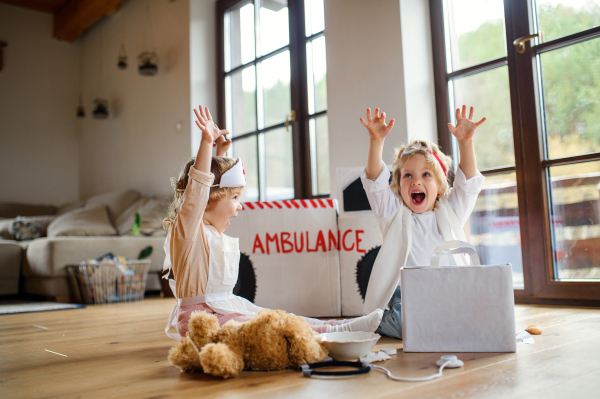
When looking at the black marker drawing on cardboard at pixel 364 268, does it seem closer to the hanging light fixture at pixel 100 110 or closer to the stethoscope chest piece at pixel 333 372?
the stethoscope chest piece at pixel 333 372

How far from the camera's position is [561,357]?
1096mm

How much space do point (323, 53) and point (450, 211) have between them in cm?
186

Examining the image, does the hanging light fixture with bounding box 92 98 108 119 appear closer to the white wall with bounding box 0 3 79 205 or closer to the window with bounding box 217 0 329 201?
the white wall with bounding box 0 3 79 205

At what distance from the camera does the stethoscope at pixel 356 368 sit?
0.97 m

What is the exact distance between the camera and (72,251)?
3.23 m

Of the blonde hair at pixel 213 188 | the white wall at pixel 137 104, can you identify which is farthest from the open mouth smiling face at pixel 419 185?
the white wall at pixel 137 104

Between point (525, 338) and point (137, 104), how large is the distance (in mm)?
4024

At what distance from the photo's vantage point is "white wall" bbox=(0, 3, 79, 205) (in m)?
5.12

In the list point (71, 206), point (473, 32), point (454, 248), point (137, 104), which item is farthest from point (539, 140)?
point (71, 206)

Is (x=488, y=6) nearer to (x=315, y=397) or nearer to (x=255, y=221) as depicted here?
(x=255, y=221)

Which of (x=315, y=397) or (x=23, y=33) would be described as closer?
(x=315, y=397)

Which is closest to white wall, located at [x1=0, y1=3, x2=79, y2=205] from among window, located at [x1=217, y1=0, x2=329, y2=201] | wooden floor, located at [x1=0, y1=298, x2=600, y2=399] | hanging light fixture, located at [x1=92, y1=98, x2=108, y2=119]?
hanging light fixture, located at [x1=92, y1=98, x2=108, y2=119]

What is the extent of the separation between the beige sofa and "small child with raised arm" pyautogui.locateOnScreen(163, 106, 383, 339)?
1992mm

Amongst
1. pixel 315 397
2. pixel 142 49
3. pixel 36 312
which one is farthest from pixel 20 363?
pixel 142 49
